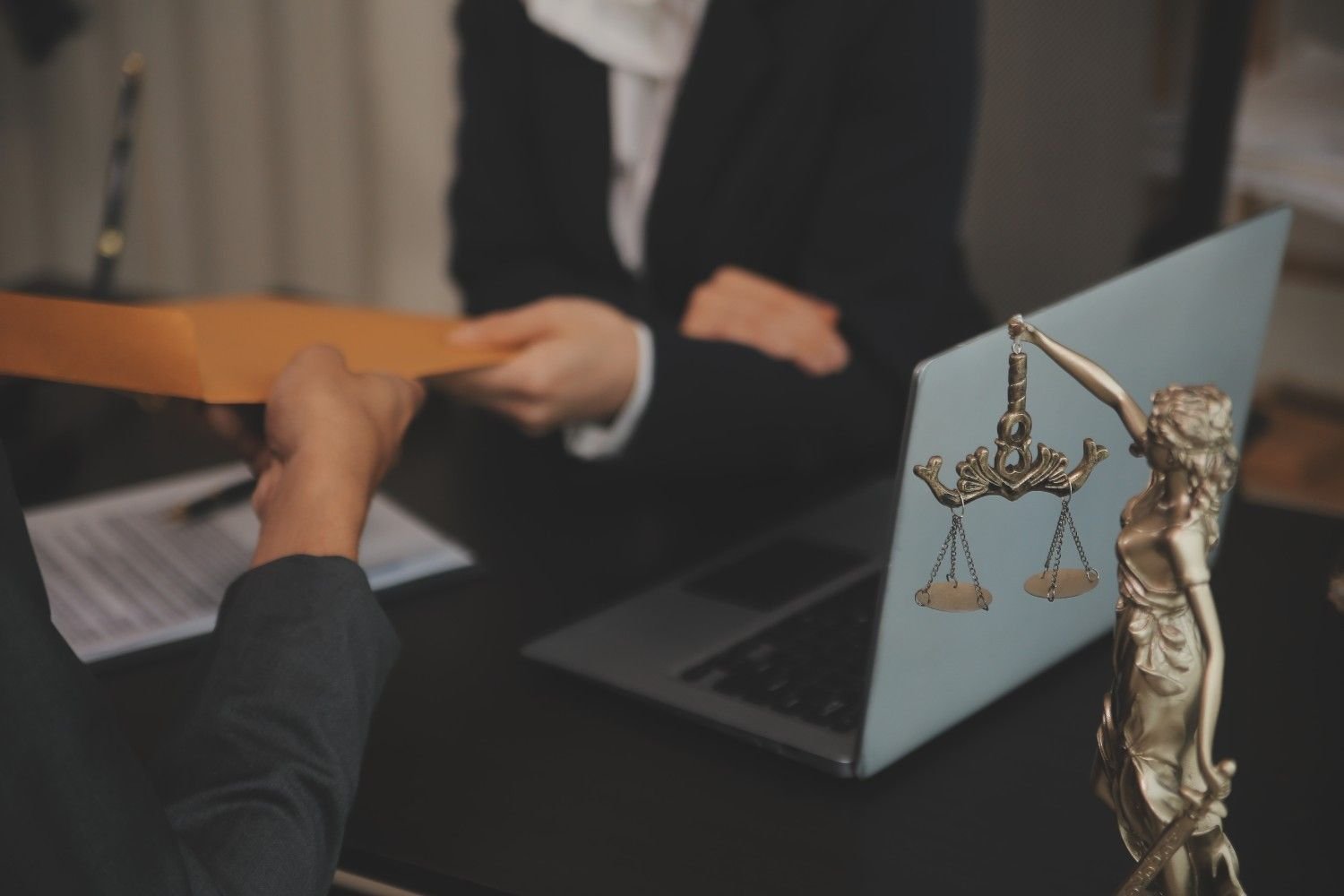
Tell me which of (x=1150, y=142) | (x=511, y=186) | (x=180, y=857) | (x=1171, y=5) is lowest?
(x=180, y=857)

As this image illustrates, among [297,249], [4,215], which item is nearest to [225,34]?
[297,249]

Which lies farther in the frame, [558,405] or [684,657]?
[558,405]

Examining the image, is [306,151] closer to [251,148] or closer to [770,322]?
[251,148]

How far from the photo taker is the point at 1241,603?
886mm

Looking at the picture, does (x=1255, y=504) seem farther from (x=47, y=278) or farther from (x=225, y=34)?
(x=225, y=34)

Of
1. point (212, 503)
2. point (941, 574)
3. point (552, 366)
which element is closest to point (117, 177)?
point (212, 503)

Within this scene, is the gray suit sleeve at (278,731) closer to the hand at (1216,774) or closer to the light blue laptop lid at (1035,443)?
the light blue laptop lid at (1035,443)

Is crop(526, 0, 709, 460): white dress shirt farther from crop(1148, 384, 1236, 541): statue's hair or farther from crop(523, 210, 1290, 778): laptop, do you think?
crop(1148, 384, 1236, 541): statue's hair

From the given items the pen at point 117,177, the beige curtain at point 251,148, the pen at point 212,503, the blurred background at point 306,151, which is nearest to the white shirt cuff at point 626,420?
the pen at point 212,503

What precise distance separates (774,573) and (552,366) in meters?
0.22

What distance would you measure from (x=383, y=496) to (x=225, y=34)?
1.75 m

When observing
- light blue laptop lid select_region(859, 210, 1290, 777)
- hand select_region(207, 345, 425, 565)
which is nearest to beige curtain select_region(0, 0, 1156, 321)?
hand select_region(207, 345, 425, 565)

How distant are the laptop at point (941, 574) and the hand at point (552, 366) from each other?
0.17 m

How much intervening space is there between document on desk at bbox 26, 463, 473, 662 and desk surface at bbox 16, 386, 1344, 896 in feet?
0.10
